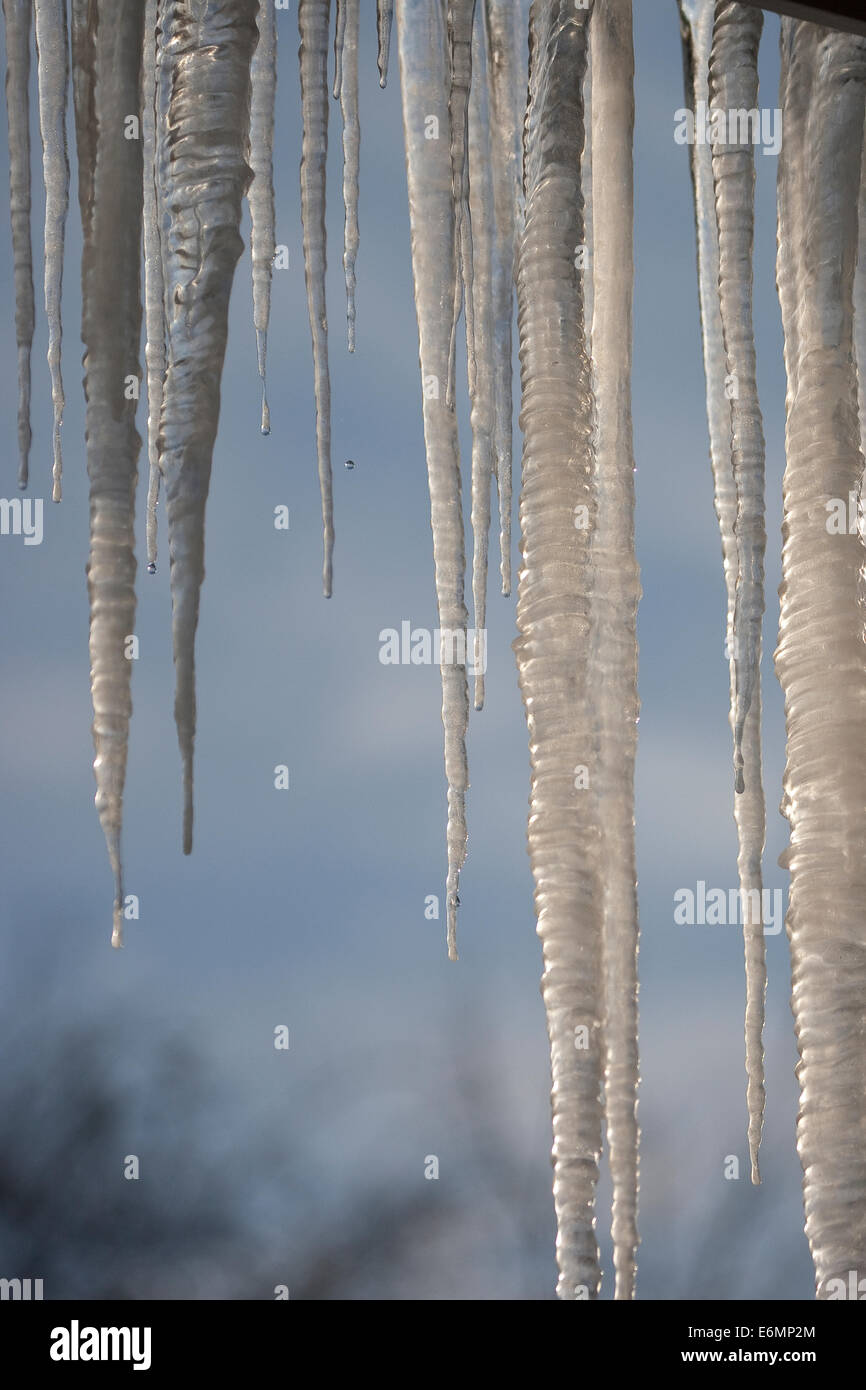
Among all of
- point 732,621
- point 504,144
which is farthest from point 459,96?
point 732,621

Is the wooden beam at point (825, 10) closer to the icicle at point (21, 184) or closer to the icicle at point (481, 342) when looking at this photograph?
the icicle at point (481, 342)

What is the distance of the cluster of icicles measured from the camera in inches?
37.2

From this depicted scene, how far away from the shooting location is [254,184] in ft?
3.58

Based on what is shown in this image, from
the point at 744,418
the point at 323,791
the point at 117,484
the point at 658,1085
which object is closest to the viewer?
the point at 117,484

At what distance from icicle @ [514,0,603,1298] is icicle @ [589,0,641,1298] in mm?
13

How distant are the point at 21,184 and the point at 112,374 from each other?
190 millimetres

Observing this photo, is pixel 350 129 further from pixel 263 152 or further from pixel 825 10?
pixel 825 10

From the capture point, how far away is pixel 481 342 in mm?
1152

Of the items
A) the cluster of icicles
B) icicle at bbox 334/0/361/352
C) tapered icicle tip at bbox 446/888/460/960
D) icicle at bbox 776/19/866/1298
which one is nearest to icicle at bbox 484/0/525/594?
the cluster of icicles

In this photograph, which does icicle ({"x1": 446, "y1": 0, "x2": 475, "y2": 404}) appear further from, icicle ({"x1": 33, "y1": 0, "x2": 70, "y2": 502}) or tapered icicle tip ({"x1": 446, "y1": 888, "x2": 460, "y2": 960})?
tapered icicle tip ({"x1": 446, "y1": 888, "x2": 460, "y2": 960})

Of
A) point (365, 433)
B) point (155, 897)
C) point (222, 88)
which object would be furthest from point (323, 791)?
point (222, 88)

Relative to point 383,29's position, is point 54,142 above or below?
below
